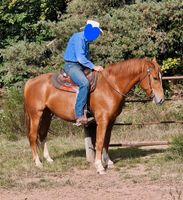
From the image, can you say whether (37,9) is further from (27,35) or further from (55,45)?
(55,45)

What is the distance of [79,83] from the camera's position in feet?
27.1

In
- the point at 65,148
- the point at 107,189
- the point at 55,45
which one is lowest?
the point at 55,45

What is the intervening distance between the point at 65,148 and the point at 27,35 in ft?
32.1

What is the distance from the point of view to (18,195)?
6.82m

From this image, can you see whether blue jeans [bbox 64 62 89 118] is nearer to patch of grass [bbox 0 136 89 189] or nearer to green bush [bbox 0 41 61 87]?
patch of grass [bbox 0 136 89 189]

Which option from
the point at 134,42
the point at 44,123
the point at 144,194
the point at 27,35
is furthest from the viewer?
the point at 27,35

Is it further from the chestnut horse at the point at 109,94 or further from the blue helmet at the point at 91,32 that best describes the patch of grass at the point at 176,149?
the blue helmet at the point at 91,32

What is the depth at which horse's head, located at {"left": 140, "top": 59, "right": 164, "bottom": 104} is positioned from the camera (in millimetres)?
8219

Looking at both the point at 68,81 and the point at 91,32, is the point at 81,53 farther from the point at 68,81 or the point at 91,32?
the point at 68,81

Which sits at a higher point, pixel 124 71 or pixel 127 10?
pixel 124 71

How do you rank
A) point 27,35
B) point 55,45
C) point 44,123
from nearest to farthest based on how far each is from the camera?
point 44,123 < point 55,45 < point 27,35

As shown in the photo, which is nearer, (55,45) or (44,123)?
(44,123)

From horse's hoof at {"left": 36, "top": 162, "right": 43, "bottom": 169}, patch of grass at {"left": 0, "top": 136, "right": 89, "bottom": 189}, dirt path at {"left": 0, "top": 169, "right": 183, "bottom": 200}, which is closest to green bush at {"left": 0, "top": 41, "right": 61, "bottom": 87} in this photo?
patch of grass at {"left": 0, "top": 136, "right": 89, "bottom": 189}

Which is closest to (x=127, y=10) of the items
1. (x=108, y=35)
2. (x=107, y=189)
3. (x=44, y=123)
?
(x=108, y=35)
